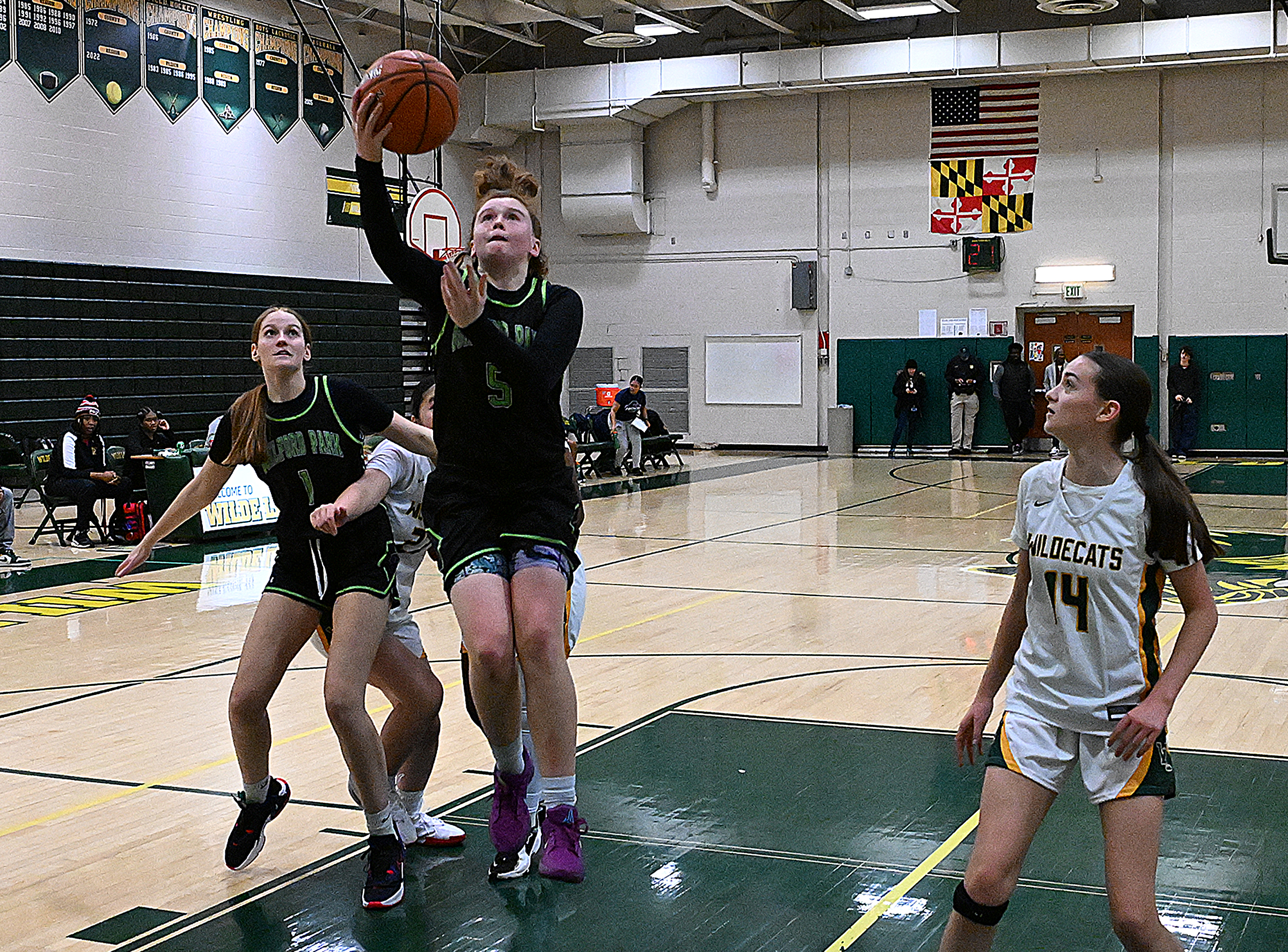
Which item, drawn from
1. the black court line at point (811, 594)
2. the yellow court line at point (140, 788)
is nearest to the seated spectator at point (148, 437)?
the black court line at point (811, 594)

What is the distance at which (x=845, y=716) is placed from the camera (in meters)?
6.34

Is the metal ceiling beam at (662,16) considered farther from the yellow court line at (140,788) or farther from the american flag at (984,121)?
the yellow court line at (140,788)

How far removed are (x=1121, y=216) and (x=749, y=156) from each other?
20.9 ft

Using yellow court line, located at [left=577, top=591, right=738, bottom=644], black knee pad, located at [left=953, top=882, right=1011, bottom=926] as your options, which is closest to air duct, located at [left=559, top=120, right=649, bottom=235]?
yellow court line, located at [left=577, top=591, right=738, bottom=644]

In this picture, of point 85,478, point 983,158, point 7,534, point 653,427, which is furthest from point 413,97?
point 983,158

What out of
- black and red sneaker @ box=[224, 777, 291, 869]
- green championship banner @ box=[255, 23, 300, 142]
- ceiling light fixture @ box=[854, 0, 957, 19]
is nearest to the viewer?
black and red sneaker @ box=[224, 777, 291, 869]

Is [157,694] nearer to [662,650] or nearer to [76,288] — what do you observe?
[662,650]

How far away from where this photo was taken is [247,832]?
14.0 feet

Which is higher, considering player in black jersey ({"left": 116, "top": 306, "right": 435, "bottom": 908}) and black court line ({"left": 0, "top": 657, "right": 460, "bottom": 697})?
player in black jersey ({"left": 116, "top": 306, "right": 435, "bottom": 908})

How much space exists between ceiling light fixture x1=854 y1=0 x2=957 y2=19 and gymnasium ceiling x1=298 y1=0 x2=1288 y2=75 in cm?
19

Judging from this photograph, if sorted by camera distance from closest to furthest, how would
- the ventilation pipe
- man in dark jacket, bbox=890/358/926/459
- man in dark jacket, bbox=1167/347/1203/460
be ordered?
man in dark jacket, bbox=1167/347/1203/460 < man in dark jacket, bbox=890/358/926/459 < the ventilation pipe

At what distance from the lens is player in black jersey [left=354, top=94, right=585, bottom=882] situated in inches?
149

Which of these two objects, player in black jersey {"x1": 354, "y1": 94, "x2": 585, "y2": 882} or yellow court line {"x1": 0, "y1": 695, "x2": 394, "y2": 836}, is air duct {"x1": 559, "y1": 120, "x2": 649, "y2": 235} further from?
player in black jersey {"x1": 354, "y1": 94, "x2": 585, "y2": 882}

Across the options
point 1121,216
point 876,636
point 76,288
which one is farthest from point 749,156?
point 876,636
